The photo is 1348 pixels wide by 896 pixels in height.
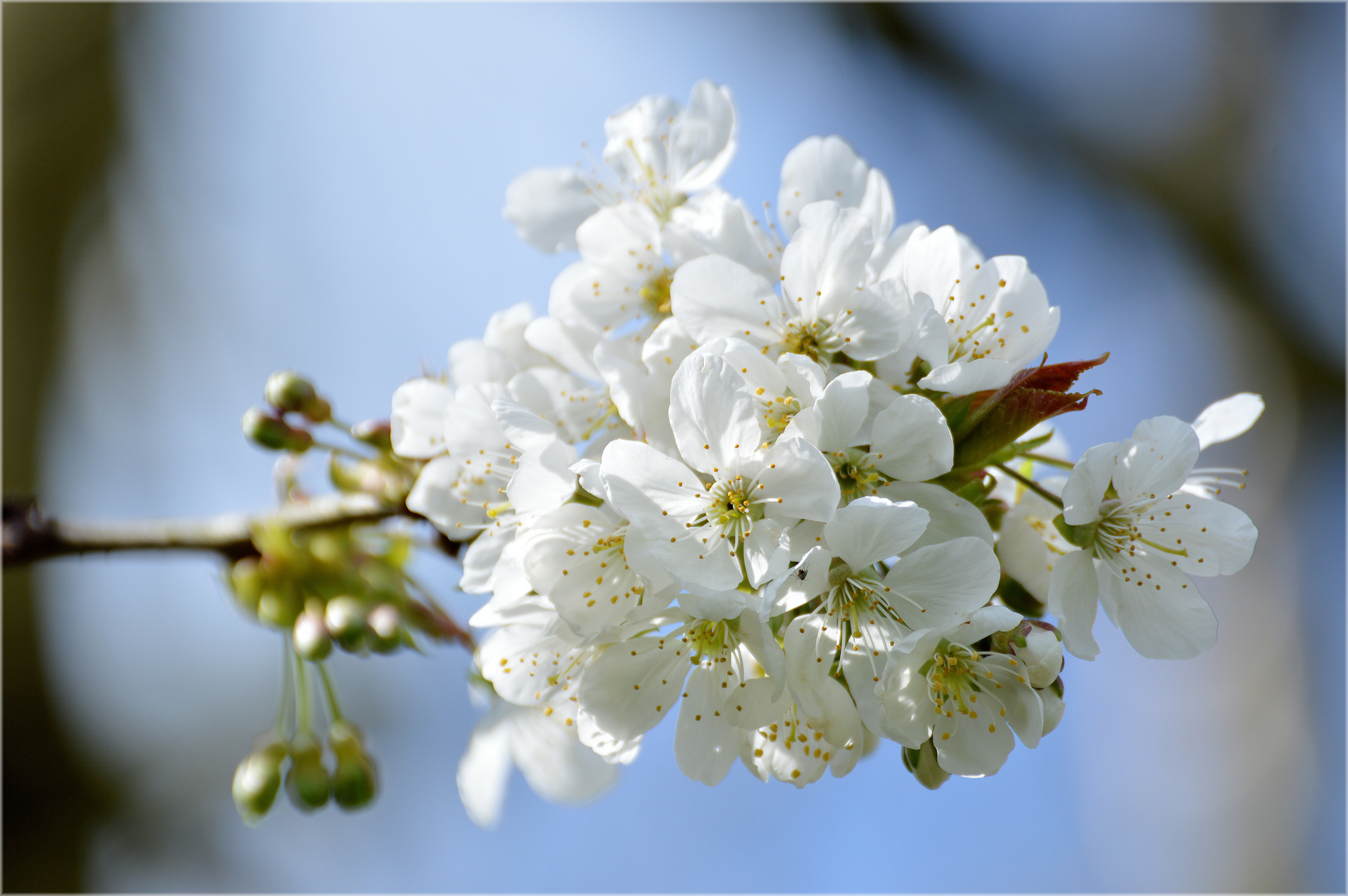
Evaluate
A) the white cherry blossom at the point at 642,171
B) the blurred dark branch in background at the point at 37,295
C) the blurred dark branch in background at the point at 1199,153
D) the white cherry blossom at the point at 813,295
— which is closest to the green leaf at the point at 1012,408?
the white cherry blossom at the point at 813,295

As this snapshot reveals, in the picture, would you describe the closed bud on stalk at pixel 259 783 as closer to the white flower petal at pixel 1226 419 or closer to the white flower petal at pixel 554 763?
the white flower petal at pixel 554 763

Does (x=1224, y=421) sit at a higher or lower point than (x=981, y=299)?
lower

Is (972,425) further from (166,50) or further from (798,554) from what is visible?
(166,50)

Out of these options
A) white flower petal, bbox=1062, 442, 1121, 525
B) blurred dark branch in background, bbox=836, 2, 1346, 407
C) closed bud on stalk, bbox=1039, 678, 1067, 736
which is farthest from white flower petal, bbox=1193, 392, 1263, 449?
blurred dark branch in background, bbox=836, 2, 1346, 407

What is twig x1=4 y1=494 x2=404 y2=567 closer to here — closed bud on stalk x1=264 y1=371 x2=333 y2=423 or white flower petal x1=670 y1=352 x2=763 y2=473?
closed bud on stalk x1=264 y1=371 x2=333 y2=423

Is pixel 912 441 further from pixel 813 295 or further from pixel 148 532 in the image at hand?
pixel 148 532

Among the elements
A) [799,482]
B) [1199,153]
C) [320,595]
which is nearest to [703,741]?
[799,482]
